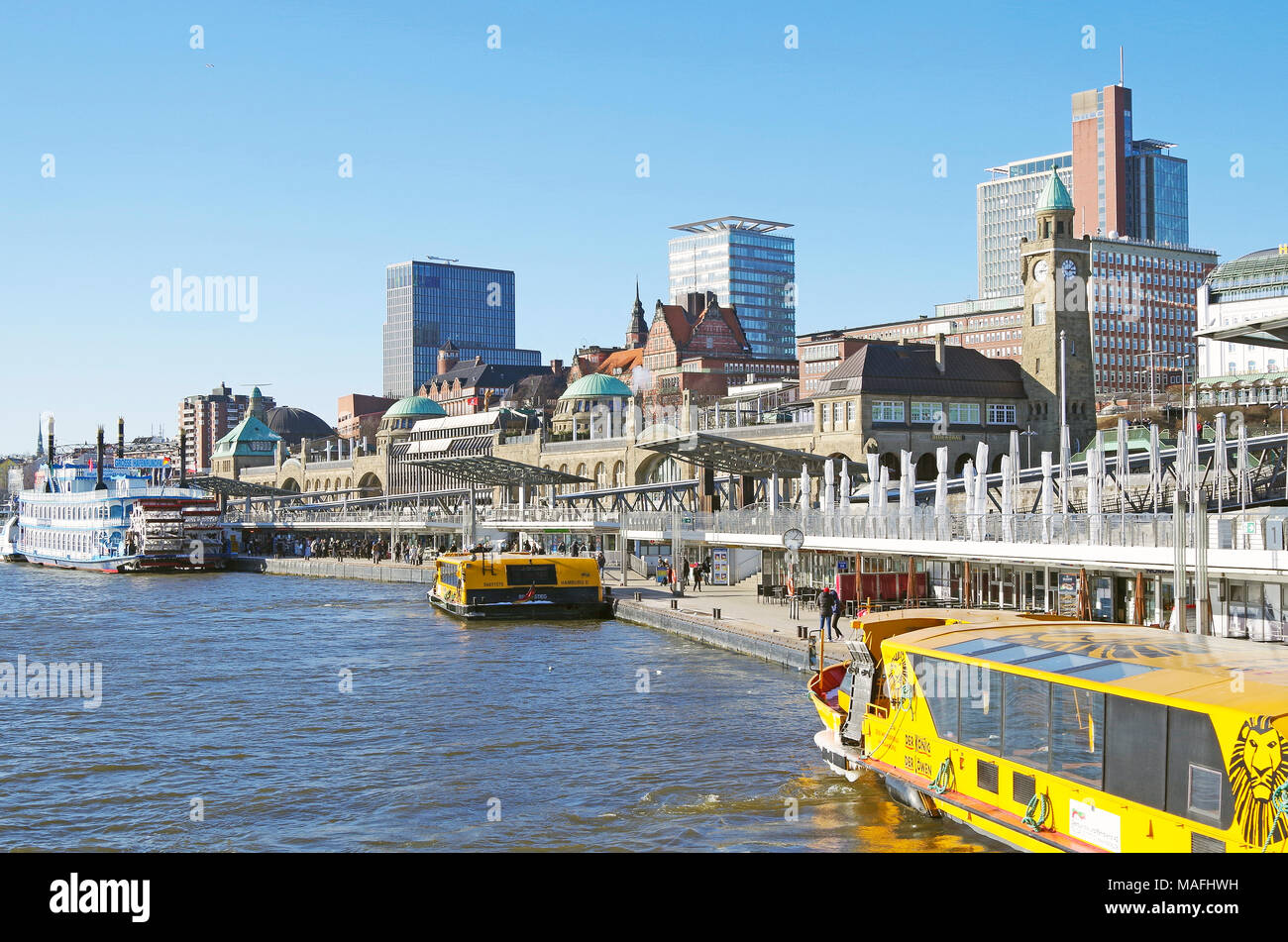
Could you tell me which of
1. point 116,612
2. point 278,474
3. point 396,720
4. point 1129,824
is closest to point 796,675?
point 396,720

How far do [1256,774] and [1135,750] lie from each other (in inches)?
69.5

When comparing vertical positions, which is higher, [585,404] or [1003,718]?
[585,404]

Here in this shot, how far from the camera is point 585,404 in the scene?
143375 millimetres

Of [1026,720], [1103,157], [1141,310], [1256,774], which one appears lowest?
[1026,720]

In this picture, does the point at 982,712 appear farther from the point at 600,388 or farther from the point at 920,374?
the point at 600,388

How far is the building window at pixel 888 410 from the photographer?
82.9m

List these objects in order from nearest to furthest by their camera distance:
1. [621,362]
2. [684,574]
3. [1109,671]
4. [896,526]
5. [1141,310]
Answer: [1109,671] → [896,526] → [684,574] → [1141,310] → [621,362]

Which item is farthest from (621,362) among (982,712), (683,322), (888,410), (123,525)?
(982,712)

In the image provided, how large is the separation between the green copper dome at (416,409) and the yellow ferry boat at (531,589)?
419ft

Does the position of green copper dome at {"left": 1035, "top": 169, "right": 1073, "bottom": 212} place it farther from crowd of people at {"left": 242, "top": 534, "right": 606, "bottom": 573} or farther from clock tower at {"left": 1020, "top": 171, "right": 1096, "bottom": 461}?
crowd of people at {"left": 242, "top": 534, "right": 606, "bottom": 573}

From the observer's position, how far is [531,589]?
2137 inches

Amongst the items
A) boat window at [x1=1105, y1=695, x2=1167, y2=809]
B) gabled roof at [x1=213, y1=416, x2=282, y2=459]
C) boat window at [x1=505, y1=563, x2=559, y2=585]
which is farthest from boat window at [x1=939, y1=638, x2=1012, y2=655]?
gabled roof at [x1=213, y1=416, x2=282, y2=459]
